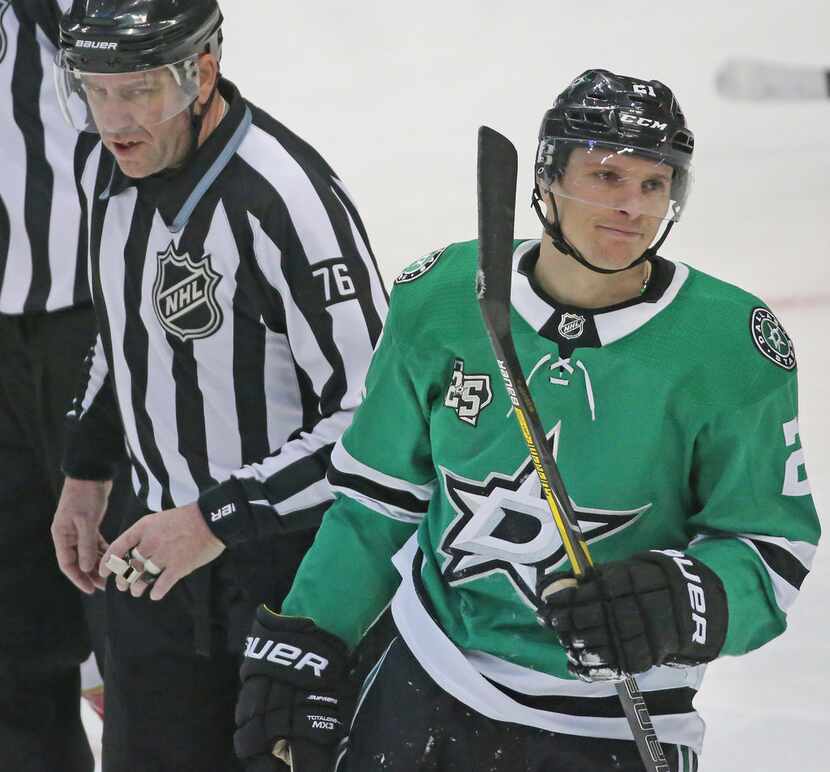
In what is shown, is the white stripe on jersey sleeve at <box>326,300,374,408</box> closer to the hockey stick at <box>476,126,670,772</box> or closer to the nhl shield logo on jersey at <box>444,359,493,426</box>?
the nhl shield logo on jersey at <box>444,359,493,426</box>

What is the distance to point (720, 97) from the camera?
212 inches

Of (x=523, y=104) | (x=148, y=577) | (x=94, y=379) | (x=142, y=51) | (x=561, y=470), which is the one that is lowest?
(x=523, y=104)

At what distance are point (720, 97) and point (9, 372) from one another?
11.0ft

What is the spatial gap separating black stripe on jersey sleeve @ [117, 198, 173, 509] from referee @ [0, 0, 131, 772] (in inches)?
11.3

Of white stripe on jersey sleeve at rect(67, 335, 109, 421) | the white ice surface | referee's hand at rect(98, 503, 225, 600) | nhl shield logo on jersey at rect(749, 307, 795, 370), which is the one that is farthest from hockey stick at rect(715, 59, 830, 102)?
nhl shield logo on jersey at rect(749, 307, 795, 370)

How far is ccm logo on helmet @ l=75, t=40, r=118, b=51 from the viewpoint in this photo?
2.12 metres

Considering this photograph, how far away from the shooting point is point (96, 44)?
213 cm

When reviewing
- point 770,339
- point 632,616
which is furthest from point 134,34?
point 632,616

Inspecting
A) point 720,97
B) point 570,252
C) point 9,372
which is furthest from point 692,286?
point 720,97

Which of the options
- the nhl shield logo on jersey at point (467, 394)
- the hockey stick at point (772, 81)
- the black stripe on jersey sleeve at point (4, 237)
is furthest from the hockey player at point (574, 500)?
the hockey stick at point (772, 81)

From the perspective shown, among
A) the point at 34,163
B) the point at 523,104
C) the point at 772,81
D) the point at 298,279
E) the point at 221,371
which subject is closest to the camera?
the point at 298,279

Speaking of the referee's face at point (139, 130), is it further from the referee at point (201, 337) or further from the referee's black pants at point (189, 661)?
the referee's black pants at point (189, 661)

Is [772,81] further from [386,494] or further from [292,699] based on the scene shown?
[292,699]

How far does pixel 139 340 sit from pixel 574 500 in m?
0.86
